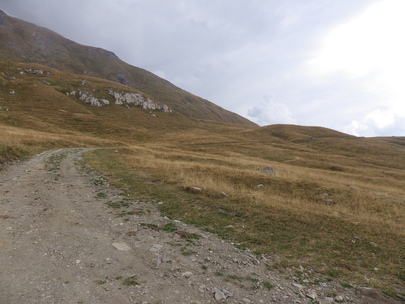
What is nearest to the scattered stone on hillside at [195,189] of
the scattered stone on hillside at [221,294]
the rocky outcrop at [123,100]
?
the scattered stone on hillside at [221,294]

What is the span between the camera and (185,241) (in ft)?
26.1

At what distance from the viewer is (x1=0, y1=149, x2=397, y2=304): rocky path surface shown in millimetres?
5008

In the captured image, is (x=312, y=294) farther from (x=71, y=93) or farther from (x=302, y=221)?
(x=71, y=93)

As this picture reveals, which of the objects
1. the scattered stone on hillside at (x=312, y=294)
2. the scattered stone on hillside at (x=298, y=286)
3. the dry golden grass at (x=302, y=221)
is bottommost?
the scattered stone on hillside at (x=298, y=286)

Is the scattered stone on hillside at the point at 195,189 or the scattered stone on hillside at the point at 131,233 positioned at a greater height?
the scattered stone on hillside at the point at 195,189

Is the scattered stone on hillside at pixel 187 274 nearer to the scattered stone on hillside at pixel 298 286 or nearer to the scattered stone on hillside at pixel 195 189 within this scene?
the scattered stone on hillside at pixel 298 286

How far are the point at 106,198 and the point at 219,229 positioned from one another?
265 inches

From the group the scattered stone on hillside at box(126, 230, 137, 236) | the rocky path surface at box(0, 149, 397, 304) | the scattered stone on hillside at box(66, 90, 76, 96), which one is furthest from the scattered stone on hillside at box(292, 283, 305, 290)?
the scattered stone on hillside at box(66, 90, 76, 96)

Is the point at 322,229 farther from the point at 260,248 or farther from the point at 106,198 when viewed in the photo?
the point at 106,198

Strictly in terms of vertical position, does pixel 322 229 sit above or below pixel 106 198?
above

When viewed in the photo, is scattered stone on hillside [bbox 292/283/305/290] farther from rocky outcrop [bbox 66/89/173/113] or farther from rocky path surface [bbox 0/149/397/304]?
rocky outcrop [bbox 66/89/173/113]

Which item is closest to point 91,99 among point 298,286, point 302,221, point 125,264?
point 302,221

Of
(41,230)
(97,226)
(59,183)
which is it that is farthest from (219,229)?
(59,183)

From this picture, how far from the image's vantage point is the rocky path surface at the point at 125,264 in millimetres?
5008
